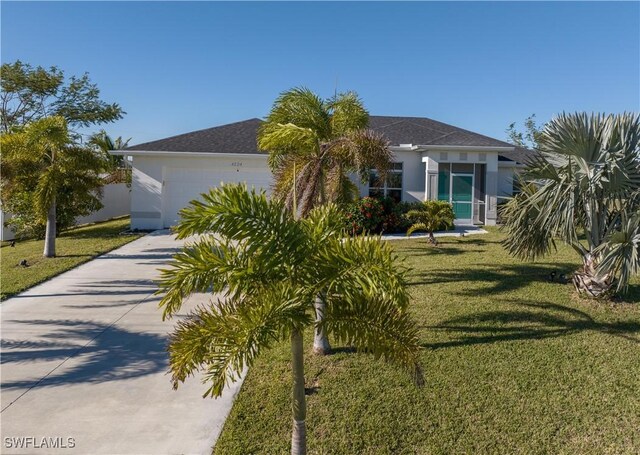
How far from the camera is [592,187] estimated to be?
23.2 feet

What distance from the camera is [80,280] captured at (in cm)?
1009

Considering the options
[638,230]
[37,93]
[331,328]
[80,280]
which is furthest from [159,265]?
[37,93]

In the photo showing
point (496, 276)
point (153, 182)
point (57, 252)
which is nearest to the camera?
point (496, 276)

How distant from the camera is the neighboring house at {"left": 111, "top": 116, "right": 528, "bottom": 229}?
17.8 metres

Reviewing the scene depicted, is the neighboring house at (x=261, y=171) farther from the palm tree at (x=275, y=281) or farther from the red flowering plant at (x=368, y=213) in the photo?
the palm tree at (x=275, y=281)

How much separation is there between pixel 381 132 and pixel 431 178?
11.7 feet

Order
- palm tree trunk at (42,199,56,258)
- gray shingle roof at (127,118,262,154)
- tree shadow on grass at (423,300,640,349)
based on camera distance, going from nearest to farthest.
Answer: tree shadow on grass at (423,300,640,349) < palm tree trunk at (42,199,56,258) < gray shingle roof at (127,118,262,154)

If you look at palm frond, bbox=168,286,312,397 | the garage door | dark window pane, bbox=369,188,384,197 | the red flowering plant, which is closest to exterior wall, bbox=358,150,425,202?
dark window pane, bbox=369,188,384,197

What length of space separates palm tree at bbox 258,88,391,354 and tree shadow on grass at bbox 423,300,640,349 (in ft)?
6.53

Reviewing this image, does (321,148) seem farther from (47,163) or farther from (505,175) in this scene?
(505,175)

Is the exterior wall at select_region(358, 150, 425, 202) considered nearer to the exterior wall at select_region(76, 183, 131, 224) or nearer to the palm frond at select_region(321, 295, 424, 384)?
the exterior wall at select_region(76, 183, 131, 224)

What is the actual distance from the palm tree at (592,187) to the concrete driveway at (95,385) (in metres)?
5.81

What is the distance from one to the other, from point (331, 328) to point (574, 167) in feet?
20.3

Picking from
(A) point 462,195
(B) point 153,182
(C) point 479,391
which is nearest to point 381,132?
(A) point 462,195
